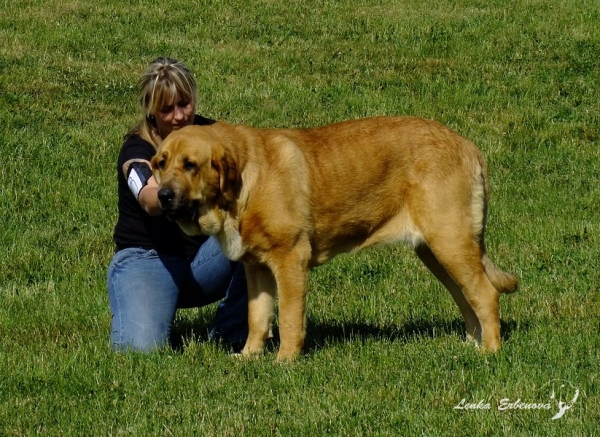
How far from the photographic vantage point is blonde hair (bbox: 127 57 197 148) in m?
7.23

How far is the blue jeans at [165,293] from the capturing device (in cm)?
738

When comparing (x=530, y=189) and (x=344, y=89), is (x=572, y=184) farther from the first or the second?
(x=344, y=89)

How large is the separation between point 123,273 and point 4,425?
1997 mm

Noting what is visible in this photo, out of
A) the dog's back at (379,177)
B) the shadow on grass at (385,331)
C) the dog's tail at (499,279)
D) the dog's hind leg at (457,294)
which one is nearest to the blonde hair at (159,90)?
the dog's back at (379,177)

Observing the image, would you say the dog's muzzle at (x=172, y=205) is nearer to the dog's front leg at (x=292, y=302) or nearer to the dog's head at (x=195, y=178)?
the dog's head at (x=195, y=178)

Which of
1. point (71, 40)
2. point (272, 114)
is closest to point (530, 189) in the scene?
point (272, 114)

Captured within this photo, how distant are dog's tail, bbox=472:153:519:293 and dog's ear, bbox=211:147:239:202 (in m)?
1.74

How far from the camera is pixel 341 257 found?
31.4ft

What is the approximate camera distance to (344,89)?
48.5 feet

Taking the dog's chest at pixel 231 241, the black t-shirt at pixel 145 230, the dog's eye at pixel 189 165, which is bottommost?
the black t-shirt at pixel 145 230

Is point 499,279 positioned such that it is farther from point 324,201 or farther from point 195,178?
point 195,178

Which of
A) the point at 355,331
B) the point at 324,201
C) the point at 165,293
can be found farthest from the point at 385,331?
the point at 165,293

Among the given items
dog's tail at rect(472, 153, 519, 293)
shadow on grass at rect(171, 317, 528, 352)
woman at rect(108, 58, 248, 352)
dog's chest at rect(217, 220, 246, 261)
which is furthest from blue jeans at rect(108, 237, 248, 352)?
dog's tail at rect(472, 153, 519, 293)

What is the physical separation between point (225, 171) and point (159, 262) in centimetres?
134
